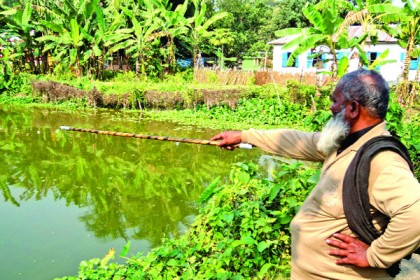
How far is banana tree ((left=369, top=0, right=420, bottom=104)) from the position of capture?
9.91 m

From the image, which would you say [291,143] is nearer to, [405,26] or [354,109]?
[354,109]

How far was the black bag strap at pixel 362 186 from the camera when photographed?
56.3 inches

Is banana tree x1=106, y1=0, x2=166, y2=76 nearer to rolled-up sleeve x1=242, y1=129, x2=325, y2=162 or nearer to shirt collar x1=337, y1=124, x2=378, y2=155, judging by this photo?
rolled-up sleeve x1=242, y1=129, x2=325, y2=162

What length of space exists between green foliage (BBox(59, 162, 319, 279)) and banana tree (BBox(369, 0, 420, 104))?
27.2 ft

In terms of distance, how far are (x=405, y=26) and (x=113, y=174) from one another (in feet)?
32.5

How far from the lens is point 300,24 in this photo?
80.3 ft

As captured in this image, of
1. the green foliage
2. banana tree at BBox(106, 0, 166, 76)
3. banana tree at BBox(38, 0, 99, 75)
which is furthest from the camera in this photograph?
banana tree at BBox(106, 0, 166, 76)

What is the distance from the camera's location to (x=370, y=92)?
1.53 metres

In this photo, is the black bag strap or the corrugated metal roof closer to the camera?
the black bag strap

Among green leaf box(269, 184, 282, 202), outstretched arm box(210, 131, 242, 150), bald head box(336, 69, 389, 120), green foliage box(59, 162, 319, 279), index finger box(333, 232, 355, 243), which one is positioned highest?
bald head box(336, 69, 389, 120)

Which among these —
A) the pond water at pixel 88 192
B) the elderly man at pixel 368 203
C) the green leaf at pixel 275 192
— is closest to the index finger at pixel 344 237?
the elderly man at pixel 368 203

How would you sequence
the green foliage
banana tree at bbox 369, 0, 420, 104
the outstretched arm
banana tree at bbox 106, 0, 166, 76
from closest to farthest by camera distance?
the outstretched arm, the green foliage, banana tree at bbox 369, 0, 420, 104, banana tree at bbox 106, 0, 166, 76

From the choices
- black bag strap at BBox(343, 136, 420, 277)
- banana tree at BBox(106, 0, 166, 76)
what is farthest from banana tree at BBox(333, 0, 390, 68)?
black bag strap at BBox(343, 136, 420, 277)

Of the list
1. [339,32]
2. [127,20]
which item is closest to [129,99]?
[127,20]
